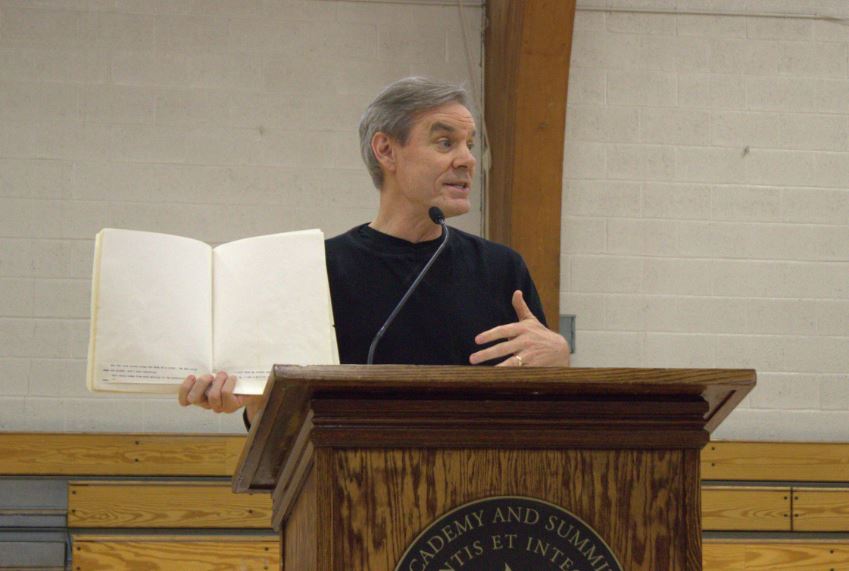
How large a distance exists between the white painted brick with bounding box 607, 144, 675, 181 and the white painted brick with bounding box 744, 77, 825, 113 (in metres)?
0.42

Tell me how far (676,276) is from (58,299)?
2330 millimetres

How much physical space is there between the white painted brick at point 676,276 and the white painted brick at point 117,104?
199 centimetres

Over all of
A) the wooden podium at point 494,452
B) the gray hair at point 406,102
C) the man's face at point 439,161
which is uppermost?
the gray hair at point 406,102

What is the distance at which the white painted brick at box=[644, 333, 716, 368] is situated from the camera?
15.7 feet

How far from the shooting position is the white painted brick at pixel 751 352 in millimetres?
4809

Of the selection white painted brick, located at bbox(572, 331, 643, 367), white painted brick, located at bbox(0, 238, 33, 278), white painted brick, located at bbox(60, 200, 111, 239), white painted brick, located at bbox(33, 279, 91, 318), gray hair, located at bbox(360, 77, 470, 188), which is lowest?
gray hair, located at bbox(360, 77, 470, 188)

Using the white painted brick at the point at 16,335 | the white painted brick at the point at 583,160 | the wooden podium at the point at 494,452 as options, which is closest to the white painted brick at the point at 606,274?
the white painted brick at the point at 583,160

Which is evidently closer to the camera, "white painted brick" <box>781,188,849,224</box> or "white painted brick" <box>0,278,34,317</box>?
"white painted brick" <box>0,278,34,317</box>

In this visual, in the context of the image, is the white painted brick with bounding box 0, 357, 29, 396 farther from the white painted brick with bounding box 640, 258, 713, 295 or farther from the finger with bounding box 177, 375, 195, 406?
the finger with bounding box 177, 375, 195, 406

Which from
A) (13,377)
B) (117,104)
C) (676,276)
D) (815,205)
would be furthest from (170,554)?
(815,205)

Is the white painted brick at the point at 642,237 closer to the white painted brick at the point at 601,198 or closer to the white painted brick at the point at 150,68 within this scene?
the white painted brick at the point at 601,198

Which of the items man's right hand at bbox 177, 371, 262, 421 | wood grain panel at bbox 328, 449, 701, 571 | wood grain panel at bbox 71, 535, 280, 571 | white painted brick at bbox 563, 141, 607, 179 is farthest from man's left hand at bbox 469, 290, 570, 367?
white painted brick at bbox 563, 141, 607, 179

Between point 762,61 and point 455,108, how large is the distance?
299 cm

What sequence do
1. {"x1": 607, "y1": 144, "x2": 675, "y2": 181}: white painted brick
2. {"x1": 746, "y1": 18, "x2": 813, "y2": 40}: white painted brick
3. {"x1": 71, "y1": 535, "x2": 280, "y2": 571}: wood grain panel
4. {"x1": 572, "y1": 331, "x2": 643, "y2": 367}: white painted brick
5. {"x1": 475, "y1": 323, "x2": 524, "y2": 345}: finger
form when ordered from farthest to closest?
{"x1": 746, "y1": 18, "x2": 813, "y2": 40}: white painted brick, {"x1": 607, "y1": 144, "x2": 675, "y2": 181}: white painted brick, {"x1": 572, "y1": 331, "x2": 643, "y2": 367}: white painted brick, {"x1": 71, "y1": 535, "x2": 280, "y2": 571}: wood grain panel, {"x1": 475, "y1": 323, "x2": 524, "y2": 345}: finger
